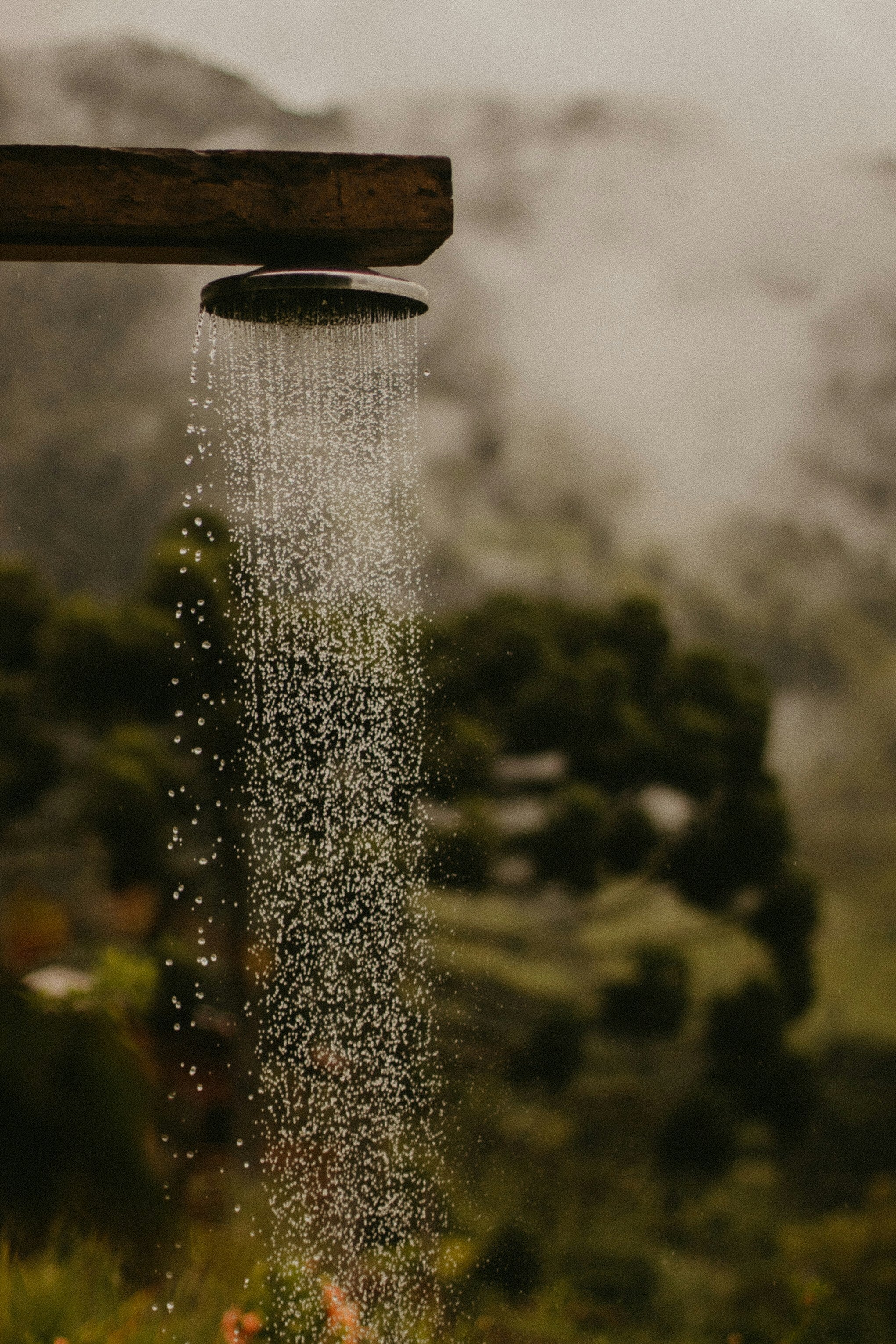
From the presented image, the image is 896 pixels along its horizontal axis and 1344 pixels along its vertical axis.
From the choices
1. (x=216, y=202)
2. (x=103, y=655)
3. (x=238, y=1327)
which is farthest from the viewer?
(x=103, y=655)

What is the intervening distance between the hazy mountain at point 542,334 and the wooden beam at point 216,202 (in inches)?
47.6

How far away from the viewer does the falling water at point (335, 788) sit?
260cm

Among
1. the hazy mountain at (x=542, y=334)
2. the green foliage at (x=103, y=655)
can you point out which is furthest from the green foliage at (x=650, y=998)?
the green foliage at (x=103, y=655)

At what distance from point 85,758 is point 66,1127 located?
2.74ft

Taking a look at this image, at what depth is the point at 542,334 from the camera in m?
2.60

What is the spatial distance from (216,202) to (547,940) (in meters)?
1.85

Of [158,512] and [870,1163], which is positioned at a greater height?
[158,512]

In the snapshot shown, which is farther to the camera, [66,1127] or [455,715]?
[455,715]

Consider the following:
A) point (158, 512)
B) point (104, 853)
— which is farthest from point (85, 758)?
point (158, 512)

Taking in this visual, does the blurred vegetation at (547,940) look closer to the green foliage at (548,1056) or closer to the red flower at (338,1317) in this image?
the green foliage at (548,1056)

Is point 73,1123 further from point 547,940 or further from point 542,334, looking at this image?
point 542,334

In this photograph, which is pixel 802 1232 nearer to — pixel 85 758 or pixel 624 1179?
pixel 624 1179

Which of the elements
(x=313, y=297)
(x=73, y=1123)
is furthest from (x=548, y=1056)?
(x=313, y=297)

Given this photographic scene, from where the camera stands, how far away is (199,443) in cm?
259
